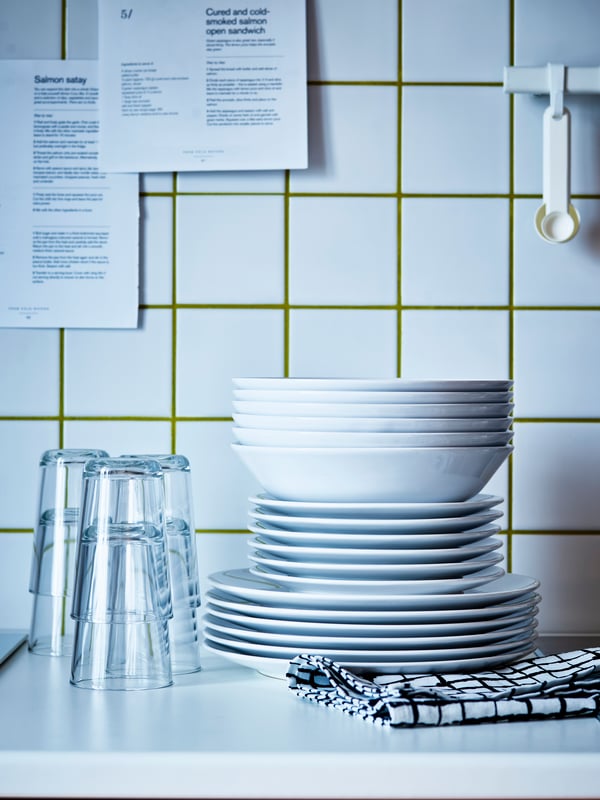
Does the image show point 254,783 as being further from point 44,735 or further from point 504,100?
point 504,100

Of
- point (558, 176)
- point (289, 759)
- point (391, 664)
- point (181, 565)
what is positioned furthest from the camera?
point (558, 176)

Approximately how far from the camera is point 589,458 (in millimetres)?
1261

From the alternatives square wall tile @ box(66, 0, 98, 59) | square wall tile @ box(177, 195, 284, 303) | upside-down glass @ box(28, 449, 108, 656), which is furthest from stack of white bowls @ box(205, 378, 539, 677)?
square wall tile @ box(66, 0, 98, 59)

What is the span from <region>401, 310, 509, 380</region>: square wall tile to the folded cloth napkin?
43cm

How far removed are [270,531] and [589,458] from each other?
481mm

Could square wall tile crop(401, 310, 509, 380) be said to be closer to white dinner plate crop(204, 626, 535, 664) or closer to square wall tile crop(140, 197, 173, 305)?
square wall tile crop(140, 197, 173, 305)

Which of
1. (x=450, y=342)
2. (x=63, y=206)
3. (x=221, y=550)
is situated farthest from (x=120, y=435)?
(x=450, y=342)

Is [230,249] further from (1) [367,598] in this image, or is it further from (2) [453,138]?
(1) [367,598]

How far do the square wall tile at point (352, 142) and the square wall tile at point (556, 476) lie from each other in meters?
0.37

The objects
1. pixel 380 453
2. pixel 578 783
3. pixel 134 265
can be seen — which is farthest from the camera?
pixel 134 265

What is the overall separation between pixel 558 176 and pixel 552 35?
0.19 meters

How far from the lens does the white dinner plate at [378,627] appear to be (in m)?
0.91

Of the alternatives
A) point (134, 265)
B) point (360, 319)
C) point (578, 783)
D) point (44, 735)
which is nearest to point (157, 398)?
point (134, 265)

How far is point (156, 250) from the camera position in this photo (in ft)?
4.13
